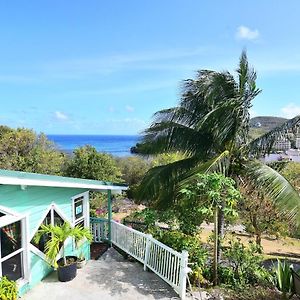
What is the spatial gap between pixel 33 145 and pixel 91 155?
6001 mm

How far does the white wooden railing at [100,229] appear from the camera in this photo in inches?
435

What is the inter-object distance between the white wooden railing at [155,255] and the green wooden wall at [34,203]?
1.82 metres

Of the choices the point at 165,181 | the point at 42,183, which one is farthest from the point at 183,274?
the point at 42,183

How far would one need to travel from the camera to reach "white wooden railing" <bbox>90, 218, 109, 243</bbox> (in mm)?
11056

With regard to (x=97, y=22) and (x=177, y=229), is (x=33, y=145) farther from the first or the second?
(x=177, y=229)

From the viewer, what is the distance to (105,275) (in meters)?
8.44

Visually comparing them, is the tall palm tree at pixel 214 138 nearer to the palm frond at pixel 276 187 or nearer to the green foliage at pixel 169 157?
the palm frond at pixel 276 187

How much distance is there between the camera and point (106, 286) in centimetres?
775

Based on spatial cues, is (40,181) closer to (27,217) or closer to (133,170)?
(27,217)

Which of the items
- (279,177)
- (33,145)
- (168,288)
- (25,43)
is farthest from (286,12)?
(33,145)

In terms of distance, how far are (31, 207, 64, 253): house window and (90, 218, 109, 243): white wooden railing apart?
7.90 ft

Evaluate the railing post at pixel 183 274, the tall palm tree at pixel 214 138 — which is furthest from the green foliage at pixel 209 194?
the railing post at pixel 183 274

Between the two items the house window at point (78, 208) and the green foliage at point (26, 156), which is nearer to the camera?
the house window at point (78, 208)

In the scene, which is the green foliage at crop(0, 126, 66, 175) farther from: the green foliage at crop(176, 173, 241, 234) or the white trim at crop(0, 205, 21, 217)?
the green foliage at crop(176, 173, 241, 234)
